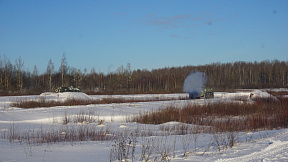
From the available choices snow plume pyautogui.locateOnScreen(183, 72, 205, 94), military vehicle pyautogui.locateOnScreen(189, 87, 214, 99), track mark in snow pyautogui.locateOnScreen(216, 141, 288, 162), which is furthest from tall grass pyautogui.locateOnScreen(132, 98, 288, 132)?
snow plume pyautogui.locateOnScreen(183, 72, 205, 94)

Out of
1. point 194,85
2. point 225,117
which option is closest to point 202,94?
point 194,85

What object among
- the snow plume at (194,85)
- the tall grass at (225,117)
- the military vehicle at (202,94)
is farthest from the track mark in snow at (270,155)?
the snow plume at (194,85)

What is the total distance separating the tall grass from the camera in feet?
36.4

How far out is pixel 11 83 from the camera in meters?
51.8

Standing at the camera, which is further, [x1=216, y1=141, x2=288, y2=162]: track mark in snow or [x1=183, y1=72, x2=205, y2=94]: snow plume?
[x1=183, y1=72, x2=205, y2=94]: snow plume

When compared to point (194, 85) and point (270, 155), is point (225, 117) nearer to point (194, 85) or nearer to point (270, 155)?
point (270, 155)

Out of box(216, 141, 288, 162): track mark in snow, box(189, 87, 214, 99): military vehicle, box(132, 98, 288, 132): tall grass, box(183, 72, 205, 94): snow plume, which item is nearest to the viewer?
box(216, 141, 288, 162): track mark in snow

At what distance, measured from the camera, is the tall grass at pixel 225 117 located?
11105 mm

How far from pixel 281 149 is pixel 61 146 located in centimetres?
498

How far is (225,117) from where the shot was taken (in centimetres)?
1394

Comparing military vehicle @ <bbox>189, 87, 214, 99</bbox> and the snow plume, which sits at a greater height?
the snow plume

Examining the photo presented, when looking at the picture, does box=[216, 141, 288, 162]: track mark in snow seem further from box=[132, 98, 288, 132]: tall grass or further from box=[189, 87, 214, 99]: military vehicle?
box=[189, 87, 214, 99]: military vehicle

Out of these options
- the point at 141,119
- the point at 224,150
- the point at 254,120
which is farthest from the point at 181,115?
the point at 224,150

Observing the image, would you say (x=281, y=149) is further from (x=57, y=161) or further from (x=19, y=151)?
(x=19, y=151)
